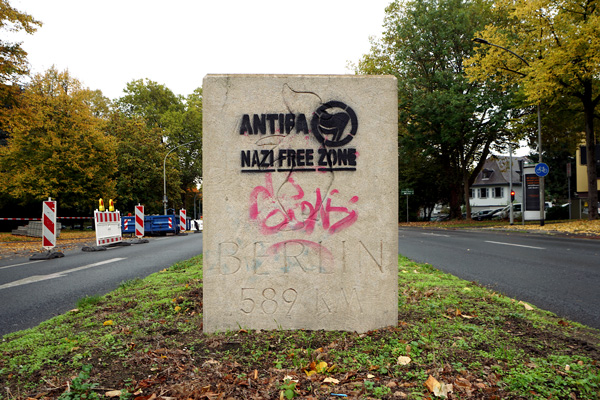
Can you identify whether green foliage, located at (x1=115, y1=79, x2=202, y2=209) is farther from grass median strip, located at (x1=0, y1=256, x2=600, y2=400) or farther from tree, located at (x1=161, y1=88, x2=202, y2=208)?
grass median strip, located at (x1=0, y1=256, x2=600, y2=400)

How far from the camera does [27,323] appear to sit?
4.45 m

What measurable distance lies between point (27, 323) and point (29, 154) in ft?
86.8

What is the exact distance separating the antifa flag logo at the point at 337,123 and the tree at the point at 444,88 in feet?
82.8

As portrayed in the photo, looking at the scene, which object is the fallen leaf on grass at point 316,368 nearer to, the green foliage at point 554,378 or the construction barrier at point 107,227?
the green foliage at point 554,378

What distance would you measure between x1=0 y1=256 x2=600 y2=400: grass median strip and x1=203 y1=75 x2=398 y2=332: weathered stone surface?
0.76 feet

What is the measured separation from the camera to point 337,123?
12.2 ft

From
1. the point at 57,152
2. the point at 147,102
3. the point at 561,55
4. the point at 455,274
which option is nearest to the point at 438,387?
the point at 455,274

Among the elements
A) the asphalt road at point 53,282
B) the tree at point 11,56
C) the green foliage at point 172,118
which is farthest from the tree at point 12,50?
the green foliage at point 172,118

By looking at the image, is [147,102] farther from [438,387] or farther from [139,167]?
[438,387]

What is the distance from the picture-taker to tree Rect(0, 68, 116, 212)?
2552cm

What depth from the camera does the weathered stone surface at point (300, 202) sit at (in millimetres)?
3625

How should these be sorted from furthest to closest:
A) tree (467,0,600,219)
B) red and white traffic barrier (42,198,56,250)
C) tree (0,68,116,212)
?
tree (0,68,116,212)
tree (467,0,600,219)
red and white traffic barrier (42,198,56,250)

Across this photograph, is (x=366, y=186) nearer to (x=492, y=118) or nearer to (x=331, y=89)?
(x=331, y=89)

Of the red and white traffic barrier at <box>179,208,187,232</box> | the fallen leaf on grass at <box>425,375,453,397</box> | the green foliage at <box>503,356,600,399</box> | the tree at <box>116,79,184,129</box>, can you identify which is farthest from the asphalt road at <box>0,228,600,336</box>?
the tree at <box>116,79,184,129</box>
